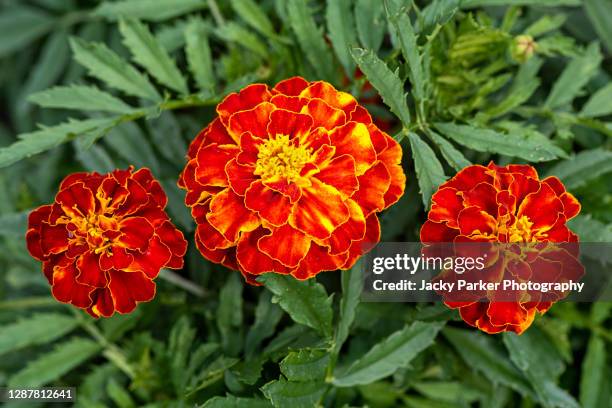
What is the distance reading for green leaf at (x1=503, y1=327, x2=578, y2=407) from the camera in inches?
42.8

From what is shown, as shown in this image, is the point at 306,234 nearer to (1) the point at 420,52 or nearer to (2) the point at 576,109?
(1) the point at 420,52

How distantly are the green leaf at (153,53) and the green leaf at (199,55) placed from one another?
3 centimetres

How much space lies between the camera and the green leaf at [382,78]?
2.84 ft

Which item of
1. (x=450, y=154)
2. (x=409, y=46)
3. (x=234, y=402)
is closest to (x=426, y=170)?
(x=450, y=154)

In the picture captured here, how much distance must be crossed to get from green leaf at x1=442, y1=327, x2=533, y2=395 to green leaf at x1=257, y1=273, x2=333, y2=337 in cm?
31

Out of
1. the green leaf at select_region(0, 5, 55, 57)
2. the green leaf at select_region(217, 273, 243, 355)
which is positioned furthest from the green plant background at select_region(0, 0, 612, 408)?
the green leaf at select_region(0, 5, 55, 57)

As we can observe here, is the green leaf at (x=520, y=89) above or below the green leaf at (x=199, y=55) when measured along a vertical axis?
below

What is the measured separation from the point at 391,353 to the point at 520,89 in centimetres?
46

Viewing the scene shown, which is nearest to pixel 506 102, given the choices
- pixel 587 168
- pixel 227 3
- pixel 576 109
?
pixel 587 168

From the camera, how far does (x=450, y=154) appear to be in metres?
0.96

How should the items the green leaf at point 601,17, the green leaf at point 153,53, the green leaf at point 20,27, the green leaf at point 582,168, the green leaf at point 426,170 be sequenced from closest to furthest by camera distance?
the green leaf at point 426,170
the green leaf at point 582,168
the green leaf at point 153,53
the green leaf at point 601,17
the green leaf at point 20,27

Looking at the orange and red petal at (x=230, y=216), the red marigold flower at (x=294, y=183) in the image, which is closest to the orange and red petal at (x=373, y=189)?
the red marigold flower at (x=294, y=183)

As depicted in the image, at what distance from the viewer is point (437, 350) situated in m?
1.19

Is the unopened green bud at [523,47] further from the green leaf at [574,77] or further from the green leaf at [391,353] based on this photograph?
the green leaf at [391,353]
